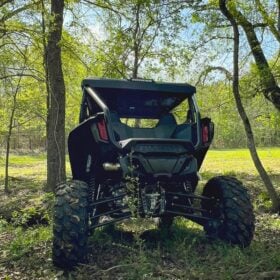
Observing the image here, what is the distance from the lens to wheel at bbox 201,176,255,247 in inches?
203

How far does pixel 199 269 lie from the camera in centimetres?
420

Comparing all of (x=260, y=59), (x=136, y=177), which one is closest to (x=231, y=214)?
(x=136, y=177)

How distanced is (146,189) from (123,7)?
26.8 ft

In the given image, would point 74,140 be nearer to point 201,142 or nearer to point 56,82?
point 201,142

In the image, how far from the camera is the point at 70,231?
450 cm

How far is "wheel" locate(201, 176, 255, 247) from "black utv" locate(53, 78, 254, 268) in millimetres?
12

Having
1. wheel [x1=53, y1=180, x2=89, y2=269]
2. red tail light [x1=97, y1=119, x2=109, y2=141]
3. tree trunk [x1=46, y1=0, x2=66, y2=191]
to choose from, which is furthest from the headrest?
tree trunk [x1=46, y1=0, x2=66, y2=191]

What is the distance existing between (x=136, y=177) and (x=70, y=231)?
89 cm

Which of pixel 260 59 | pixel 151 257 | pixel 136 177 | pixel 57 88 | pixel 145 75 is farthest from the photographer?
pixel 145 75

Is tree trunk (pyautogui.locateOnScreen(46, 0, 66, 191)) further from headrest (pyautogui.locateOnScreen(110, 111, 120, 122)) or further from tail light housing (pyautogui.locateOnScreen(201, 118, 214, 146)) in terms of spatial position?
tail light housing (pyautogui.locateOnScreen(201, 118, 214, 146))

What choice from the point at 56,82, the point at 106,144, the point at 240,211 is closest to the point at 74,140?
the point at 106,144

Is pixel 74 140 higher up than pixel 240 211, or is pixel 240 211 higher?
pixel 74 140

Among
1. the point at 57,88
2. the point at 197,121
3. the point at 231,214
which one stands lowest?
the point at 231,214

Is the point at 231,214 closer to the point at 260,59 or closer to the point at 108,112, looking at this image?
the point at 108,112
